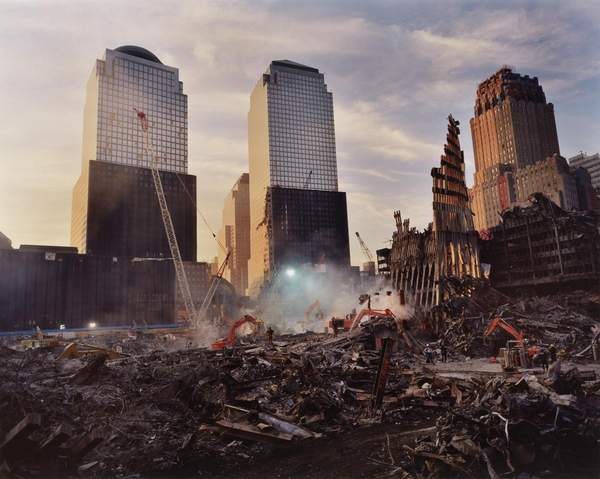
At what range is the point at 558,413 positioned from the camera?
11625 mm

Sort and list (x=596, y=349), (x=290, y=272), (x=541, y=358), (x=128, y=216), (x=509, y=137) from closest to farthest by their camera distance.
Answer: (x=541, y=358) < (x=596, y=349) < (x=128, y=216) < (x=509, y=137) < (x=290, y=272)

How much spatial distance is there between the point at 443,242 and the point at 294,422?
1903 inches

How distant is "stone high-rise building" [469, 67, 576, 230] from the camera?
184875 millimetres

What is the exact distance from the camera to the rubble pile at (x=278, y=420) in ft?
36.5

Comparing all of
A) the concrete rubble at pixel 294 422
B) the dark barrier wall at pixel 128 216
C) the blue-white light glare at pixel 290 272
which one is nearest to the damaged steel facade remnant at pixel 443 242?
the concrete rubble at pixel 294 422

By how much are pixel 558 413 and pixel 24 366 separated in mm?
29566

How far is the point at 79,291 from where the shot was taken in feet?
362

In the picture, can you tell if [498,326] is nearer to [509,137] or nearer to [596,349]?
[596,349]

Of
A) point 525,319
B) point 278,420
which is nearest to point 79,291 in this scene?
point 525,319

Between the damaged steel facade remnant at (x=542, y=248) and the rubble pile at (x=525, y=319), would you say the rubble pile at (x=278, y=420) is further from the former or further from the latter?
the damaged steel facade remnant at (x=542, y=248)

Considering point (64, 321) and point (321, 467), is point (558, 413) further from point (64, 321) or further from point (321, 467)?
point (64, 321)

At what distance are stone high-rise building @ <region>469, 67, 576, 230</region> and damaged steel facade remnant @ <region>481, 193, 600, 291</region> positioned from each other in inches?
4975

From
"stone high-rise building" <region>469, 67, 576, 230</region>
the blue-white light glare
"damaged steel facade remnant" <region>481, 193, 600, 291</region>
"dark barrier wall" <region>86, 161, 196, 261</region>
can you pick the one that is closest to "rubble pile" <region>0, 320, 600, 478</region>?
"damaged steel facade remnant" <region>481, 193, 600, 291</region>

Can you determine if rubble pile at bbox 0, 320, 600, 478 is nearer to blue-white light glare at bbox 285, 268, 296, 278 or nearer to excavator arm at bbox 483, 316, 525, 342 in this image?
excavator arm at bbox 483, 316, 525, 342
